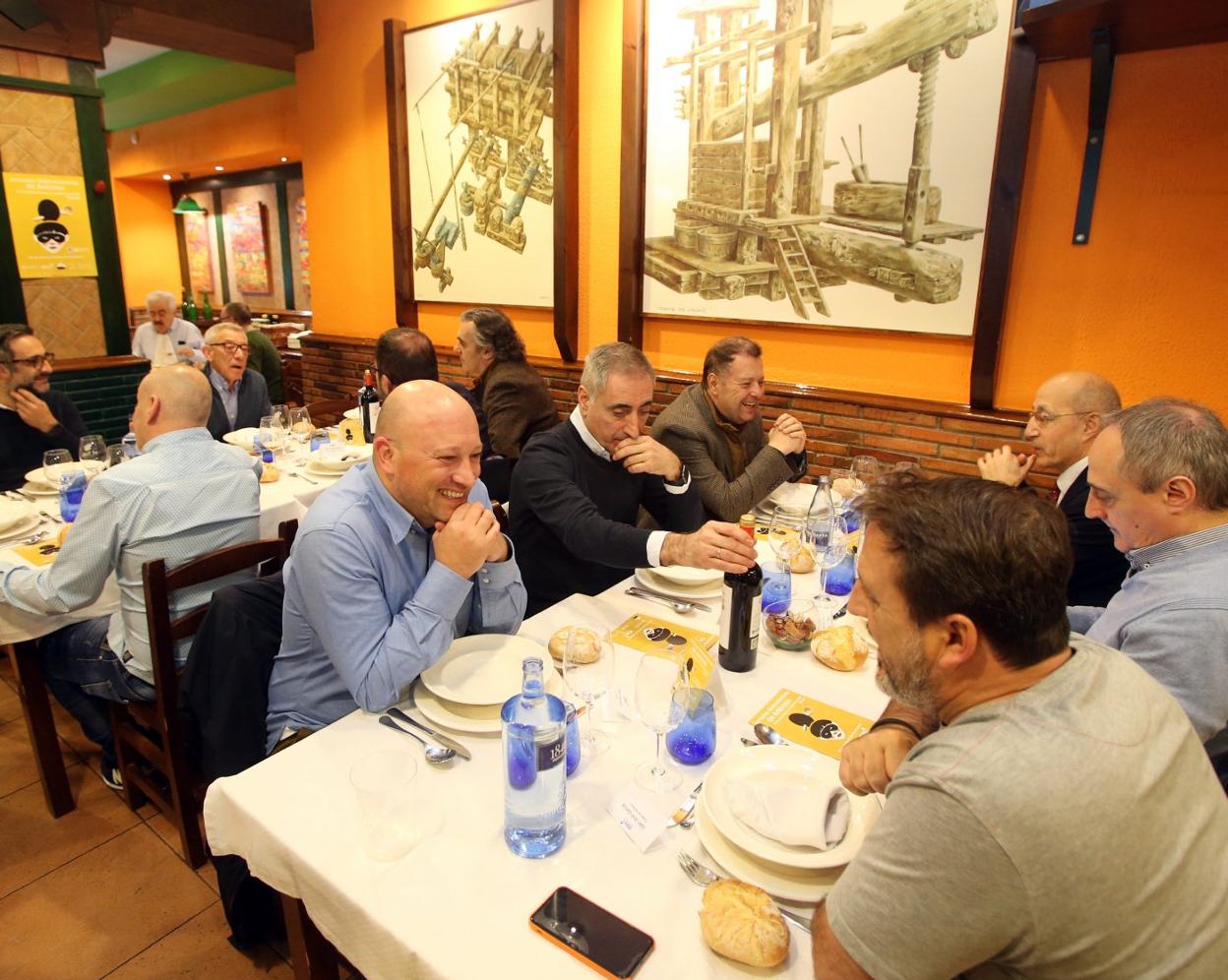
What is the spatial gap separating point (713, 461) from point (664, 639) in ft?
4.86

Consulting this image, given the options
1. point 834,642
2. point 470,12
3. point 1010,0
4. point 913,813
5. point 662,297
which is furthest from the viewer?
point 470,12

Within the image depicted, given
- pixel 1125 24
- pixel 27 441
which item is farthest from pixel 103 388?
pixel 1125 24

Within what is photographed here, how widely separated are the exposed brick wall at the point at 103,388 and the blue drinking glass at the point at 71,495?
3.20m

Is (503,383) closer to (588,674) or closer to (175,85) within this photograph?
(588,674)

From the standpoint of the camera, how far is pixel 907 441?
3.76 meters

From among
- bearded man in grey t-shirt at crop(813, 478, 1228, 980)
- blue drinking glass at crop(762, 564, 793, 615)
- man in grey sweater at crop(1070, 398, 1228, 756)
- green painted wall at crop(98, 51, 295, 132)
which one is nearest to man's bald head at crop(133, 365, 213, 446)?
blue drinking glass at crop(762, 564, 793, 615)

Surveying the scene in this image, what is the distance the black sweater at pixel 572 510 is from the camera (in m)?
Answer: 2.24

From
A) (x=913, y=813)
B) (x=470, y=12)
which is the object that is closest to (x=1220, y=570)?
(x=913, y=813)

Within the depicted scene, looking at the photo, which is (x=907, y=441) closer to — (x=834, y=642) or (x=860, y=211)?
(x=860, y=211)

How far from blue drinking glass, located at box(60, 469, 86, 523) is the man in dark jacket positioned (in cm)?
166

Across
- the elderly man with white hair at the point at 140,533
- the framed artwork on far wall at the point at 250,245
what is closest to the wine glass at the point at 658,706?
the elderly man with white hair at the point at 140,533

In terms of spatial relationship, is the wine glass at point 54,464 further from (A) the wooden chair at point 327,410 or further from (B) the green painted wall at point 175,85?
(B) the green painted wall at point 175,85

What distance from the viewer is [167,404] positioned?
225 centimetres

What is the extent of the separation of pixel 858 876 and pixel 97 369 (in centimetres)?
653
